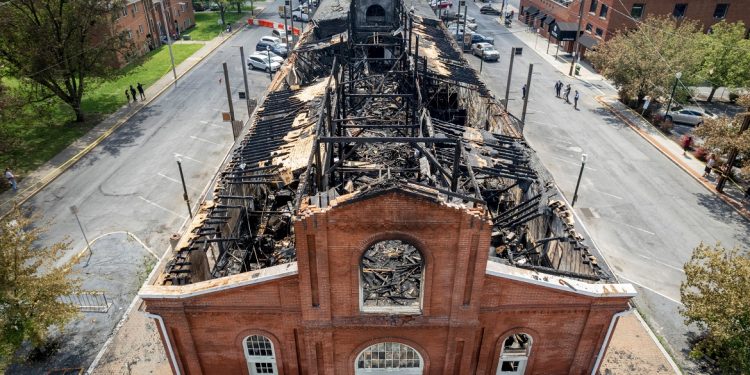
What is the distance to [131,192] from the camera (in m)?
28.8

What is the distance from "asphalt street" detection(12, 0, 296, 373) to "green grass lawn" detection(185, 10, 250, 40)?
75.4 ft

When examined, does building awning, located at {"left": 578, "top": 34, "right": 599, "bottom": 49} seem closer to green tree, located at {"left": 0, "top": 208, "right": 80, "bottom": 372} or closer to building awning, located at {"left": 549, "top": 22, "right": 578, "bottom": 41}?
building awning, located at {"left": 549, "top": 22, "right": 578, "bottom": 41}

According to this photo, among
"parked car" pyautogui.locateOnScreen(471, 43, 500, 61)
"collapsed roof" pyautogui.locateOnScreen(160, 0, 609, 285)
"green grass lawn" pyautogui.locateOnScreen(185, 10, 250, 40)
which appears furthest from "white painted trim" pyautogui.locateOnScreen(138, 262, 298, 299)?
"green grass lawn" pyautogui.locateOnScreen(185, 10, 250, 40)

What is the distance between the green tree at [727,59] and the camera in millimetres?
38094

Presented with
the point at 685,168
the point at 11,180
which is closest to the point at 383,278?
the point at 11,180

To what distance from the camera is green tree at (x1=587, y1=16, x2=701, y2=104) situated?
1417 inches

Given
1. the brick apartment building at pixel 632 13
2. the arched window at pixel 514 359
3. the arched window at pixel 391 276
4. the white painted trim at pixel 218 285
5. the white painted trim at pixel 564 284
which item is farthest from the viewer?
the brick apartment building at pixel 632 13

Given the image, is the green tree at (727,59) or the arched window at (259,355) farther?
the green tree at (727,59)

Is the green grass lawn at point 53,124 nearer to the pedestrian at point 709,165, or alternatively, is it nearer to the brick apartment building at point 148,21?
the brick apartment building at point 148,21

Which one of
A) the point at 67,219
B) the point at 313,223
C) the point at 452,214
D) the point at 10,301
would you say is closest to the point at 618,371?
the point at 452,214

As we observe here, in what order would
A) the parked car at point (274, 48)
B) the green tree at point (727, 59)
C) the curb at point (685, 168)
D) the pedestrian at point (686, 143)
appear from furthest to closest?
the parked car at point (274, 48) → the green tree at point (727, 59) → the pedestrian at point (686, 143) → the curb at point (685, 168)

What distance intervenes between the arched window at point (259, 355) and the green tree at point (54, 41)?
29.9m

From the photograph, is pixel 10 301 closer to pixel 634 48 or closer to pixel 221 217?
pixel 221 217

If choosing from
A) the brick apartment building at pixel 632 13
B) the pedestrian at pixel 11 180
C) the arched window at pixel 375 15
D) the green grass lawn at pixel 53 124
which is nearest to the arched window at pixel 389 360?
the pedestrian at pixel 11 180
